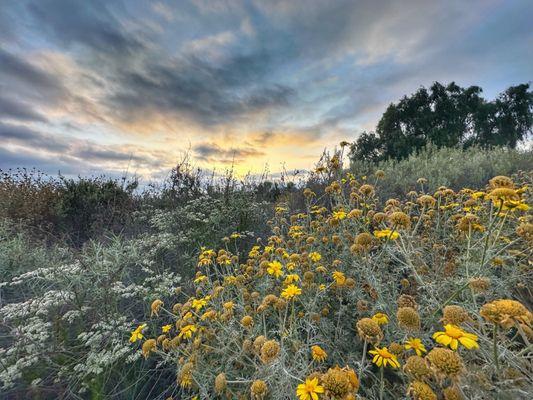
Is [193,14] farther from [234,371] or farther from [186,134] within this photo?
[234,371]

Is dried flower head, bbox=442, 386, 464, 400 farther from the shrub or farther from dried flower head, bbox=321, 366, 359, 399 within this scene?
dried flower head, bbox=321, 366, 359, 399

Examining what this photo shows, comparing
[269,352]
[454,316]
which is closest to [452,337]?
[454,316]

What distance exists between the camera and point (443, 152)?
9.96m

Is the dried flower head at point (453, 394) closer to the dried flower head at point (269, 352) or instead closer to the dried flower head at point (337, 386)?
the dried flower head at point (337, 386)

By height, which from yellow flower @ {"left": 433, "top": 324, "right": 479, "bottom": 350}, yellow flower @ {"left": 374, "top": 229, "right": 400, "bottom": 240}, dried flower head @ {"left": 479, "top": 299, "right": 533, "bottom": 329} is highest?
yellow flower @ {"left": 374, "top": 229, "right": 400, "bottom": 240}

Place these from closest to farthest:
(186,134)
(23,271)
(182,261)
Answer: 1. (23,271)
2. (182,261)
3. (186,134)

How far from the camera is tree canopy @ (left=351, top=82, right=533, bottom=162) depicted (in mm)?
27062

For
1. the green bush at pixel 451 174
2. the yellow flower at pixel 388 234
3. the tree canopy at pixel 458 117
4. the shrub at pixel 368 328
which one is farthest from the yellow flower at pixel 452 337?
the tree canopy at pixel 458 117

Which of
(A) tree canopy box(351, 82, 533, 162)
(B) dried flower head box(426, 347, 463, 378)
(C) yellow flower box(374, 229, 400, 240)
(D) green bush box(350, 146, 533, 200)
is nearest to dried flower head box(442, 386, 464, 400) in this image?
(B) dried flower head box(426, 347, 463, 378)

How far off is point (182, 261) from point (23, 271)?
1.90 meters

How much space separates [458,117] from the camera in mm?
27891

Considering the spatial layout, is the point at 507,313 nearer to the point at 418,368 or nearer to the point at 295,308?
the point at 418,368

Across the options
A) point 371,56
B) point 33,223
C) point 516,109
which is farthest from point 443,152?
point 516,109

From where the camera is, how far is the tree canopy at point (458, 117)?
2706 cm
